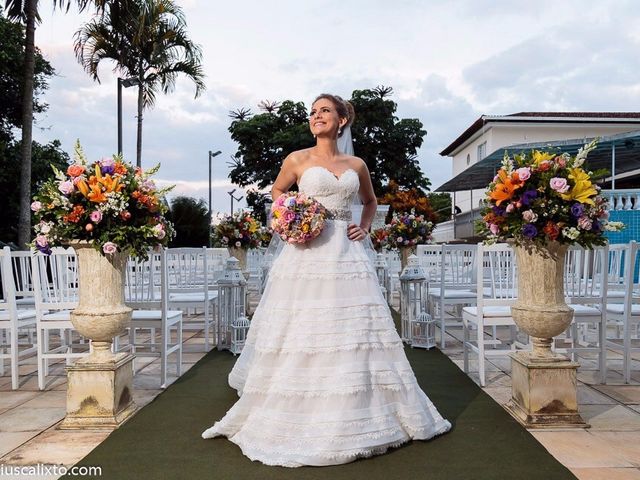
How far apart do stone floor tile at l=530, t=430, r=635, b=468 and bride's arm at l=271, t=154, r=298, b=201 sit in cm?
240

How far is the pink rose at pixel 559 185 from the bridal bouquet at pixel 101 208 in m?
2.82

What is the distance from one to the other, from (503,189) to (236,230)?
632 centimetres

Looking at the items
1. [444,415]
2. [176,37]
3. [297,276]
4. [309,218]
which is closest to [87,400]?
[297,276]

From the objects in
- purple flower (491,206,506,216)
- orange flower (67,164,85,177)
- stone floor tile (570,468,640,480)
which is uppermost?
orange flower (67,164,85,177)

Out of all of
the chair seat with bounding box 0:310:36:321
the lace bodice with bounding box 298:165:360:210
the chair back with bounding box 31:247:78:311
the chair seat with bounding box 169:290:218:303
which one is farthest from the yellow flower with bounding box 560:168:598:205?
the chair seat with bounding box 0:310:36:321

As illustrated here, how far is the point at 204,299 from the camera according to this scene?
275 inches

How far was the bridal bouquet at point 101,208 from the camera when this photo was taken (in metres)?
4.07

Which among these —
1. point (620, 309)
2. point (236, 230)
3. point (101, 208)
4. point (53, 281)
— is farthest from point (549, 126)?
point (101, 208)

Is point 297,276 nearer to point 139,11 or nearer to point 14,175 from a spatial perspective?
point 139,11

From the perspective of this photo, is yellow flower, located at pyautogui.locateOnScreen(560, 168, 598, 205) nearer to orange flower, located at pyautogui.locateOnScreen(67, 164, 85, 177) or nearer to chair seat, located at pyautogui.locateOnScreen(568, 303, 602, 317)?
chair seat, located at pyautogui.locateOnScreen(568, 303, 602, 317)

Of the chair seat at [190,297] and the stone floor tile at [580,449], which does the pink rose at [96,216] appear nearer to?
the chair seat at [190,297]

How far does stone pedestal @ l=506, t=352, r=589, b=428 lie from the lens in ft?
13.1

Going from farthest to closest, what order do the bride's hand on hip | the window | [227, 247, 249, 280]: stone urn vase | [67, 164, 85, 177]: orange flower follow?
1. the window
2. [227, 247, 249, 280]: stone urn vase
3. [67, 164, 85, 177]: orange flower
4. the bride's hand on hip

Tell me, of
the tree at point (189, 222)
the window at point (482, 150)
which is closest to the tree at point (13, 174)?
the tree at point (189, 222)
